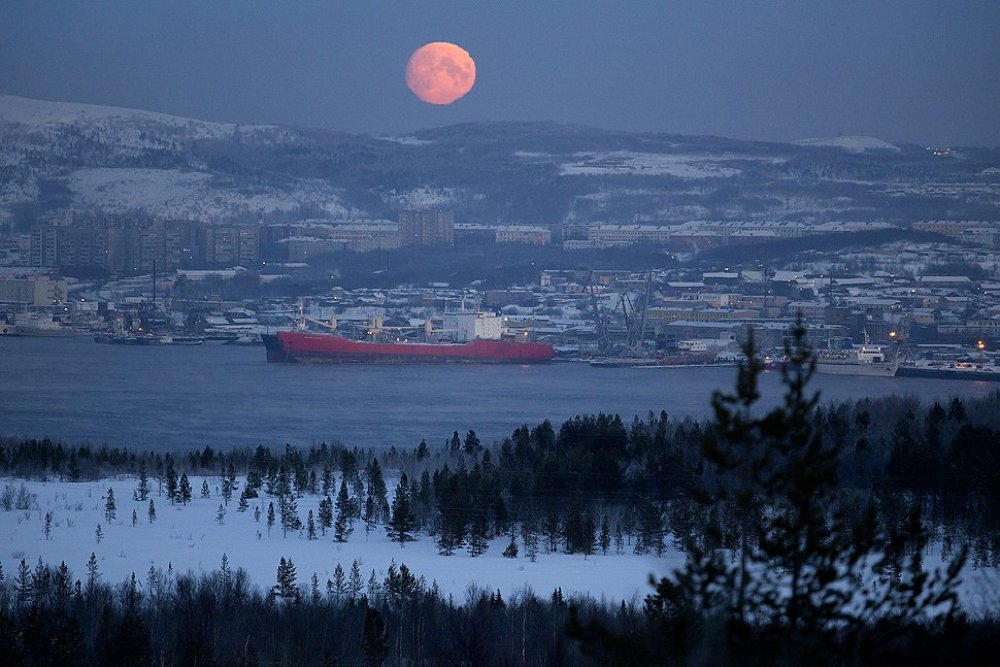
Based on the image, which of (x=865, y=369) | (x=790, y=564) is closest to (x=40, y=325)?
(x=865, y=369)

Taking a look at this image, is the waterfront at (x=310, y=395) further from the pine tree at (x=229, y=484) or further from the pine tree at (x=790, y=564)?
the pine tree at (x=790, y=564)

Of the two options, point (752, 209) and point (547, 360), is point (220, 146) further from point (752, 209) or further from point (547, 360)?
point (547, 360)

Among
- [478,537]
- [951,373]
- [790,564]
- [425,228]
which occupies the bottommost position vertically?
[951,373]

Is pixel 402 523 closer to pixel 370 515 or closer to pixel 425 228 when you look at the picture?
pixel 370 515

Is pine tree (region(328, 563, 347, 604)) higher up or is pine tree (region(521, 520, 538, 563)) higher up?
pine tree (region(328, 563, 347, 604))

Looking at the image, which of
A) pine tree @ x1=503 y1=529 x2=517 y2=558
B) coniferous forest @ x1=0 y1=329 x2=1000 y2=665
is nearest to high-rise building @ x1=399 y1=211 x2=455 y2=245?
coniferous forest @ x1=0 y1=329 x2=1000 y2=665

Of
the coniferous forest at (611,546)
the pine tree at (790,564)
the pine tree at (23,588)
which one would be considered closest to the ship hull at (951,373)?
the coniferous forest at (611,546)

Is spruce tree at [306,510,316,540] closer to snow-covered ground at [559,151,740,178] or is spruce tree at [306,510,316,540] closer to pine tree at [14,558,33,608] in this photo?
pine tree at [14,558,33,608]
